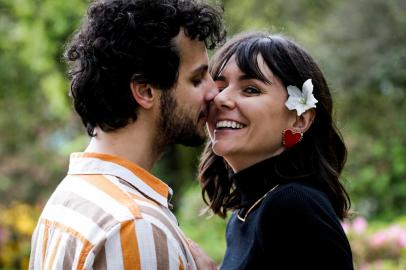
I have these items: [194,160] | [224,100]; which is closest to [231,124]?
[224,100]

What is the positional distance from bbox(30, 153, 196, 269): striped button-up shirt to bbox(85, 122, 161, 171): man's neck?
0.15ft

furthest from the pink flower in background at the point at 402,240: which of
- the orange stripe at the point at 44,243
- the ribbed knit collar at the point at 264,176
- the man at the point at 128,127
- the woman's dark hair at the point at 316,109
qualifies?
the orange stripe at the point at 44,243

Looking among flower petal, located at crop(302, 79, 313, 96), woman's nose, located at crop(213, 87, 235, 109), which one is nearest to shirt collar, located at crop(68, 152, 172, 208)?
woman's nose, located at crop(213, 87, 235, 109)

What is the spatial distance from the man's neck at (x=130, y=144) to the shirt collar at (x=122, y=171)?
0.13 ft

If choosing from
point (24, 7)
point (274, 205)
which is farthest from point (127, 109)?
point (24, 7)

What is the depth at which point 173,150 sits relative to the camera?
12.6 meters

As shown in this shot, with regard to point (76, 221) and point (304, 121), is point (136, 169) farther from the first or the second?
point (304, 121)

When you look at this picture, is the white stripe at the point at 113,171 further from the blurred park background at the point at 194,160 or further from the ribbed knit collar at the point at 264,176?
the blurred park background at the point at 194,160

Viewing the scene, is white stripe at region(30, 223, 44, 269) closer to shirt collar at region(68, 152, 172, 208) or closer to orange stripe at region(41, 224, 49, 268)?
orange stripe at region(41, 224, 49, 268)

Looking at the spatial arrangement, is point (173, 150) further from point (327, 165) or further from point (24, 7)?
point (327, 165)

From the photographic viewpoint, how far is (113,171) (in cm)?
225

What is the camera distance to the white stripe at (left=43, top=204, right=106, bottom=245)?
2018 millimetres

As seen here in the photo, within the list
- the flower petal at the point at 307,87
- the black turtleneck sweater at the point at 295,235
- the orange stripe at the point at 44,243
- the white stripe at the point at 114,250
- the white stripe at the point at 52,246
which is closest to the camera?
the white stripe at the point at 114,250

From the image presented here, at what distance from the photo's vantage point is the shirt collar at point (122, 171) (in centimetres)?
225
